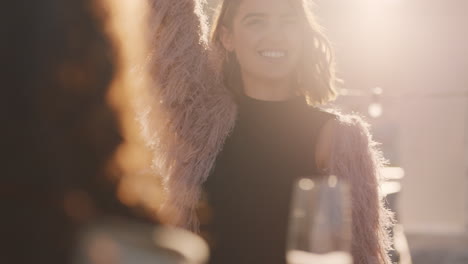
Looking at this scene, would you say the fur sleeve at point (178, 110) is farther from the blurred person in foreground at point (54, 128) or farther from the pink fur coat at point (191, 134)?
the blurred person in foreground at point (54, 128)

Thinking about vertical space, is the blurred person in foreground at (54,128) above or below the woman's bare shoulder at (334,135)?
below

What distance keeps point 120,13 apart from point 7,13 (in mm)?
167

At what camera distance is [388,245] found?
2.21m

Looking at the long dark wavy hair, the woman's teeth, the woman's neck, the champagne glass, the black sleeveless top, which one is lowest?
the champagne glass

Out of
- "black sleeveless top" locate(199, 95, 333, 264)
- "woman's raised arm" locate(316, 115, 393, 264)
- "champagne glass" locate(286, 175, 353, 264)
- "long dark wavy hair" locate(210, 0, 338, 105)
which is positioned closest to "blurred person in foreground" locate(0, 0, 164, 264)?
"champagne glass" locate(286, 175, 353, 264)

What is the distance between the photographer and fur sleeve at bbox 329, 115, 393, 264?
2.13m

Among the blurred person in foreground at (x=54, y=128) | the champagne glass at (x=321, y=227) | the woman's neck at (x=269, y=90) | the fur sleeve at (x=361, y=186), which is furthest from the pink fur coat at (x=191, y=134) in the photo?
the champagne glass at (x=321, y=227)

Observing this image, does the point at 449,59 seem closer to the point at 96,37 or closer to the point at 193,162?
the point at 193,162

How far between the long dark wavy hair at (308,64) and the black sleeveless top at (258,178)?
2.1 inches

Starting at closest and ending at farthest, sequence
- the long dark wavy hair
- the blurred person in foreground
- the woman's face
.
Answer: the blurred person in foreground < the woman's face < the long dark wavy hair

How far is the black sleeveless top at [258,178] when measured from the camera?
209cm

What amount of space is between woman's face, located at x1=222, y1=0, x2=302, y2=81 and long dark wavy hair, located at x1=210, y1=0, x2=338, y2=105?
0.08m

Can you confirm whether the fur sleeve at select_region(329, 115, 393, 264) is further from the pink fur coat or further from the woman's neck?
the woman's neck

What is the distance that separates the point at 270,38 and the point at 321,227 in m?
1.34
